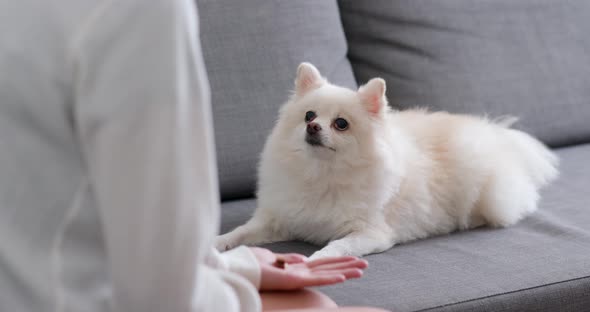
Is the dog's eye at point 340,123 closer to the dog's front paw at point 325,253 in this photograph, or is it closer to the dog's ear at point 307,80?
the dog's ear at point 307,80

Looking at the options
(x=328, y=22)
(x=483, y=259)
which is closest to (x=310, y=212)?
(x=483, y=259)

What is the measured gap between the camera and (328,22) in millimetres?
2139

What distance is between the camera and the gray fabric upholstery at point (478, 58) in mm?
2238

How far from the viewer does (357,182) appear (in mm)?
1775

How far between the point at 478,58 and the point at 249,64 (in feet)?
2.46

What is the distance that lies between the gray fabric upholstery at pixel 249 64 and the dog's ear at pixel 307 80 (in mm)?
184

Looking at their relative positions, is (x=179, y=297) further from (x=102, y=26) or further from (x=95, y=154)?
(x=102, y=26)

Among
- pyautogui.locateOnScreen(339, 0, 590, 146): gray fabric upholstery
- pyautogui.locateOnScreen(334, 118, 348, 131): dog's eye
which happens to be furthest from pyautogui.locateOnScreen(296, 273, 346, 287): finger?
pyautogui.locateOnScreen(339, 0, 590, 146): gray fabric upholstery

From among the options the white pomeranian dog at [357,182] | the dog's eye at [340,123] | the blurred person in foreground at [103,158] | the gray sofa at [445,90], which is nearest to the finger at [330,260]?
the gray sofa at [445,90]

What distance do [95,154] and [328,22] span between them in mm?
1543

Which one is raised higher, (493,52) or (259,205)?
(493,52)

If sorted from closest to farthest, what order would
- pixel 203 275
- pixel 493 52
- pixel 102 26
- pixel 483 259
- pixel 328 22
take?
pixel 102 26 → pixel 203 275 → pixel 483 259 → pixel 328 22 → pixel 493 52

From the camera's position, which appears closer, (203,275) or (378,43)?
(203,275)

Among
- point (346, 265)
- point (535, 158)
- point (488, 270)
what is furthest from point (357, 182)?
point (346, 265)
